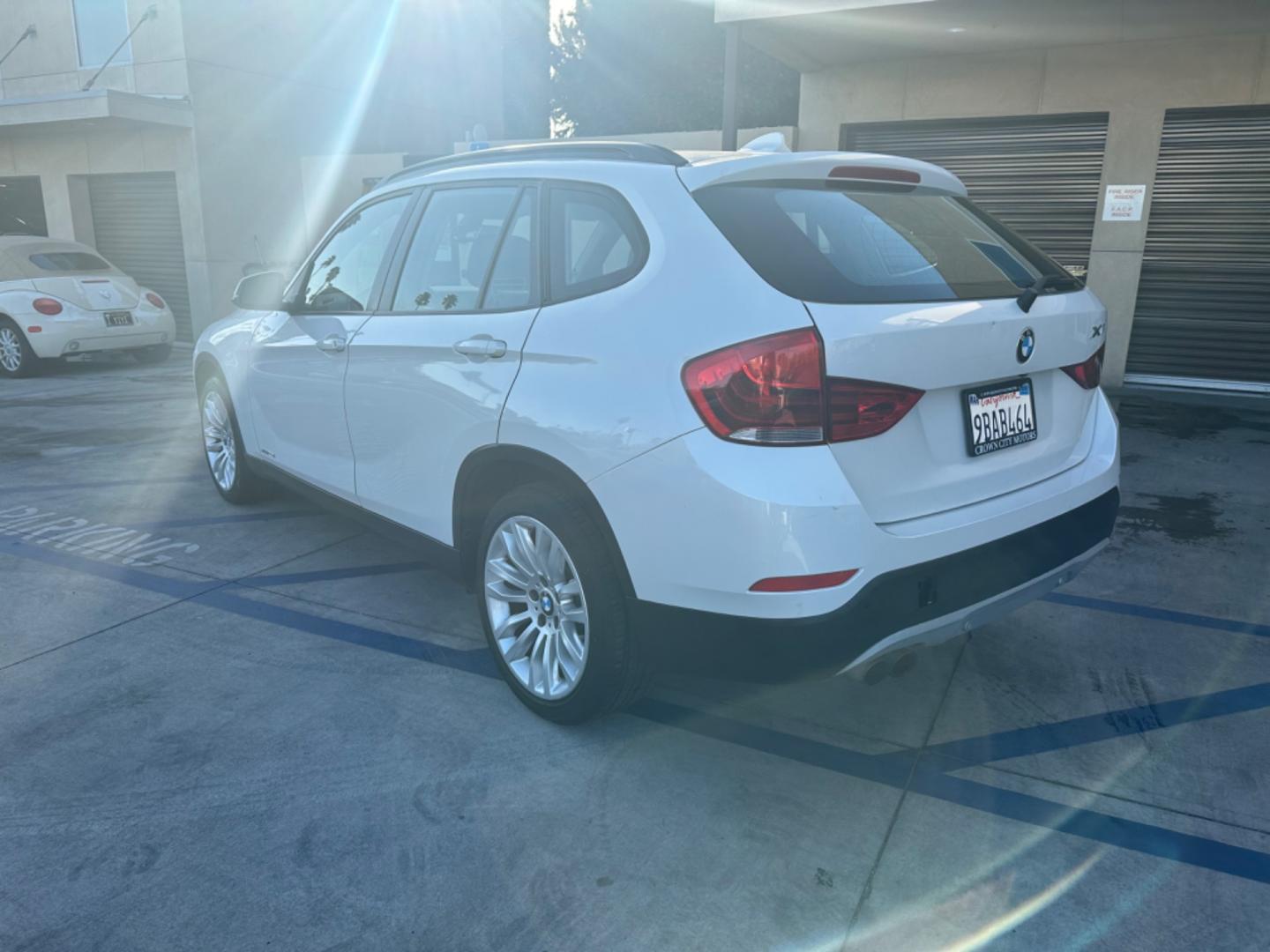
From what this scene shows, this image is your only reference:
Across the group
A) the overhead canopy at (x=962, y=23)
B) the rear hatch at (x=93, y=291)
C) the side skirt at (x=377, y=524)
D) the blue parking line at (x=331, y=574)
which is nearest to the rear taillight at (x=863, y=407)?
the side skirt at (x=377, y=524)

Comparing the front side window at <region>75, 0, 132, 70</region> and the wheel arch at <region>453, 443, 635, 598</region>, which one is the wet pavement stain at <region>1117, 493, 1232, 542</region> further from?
the front side window at <region>75, 0, 132, 70</region>

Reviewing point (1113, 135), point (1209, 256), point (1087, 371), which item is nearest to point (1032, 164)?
point (1113, 135)

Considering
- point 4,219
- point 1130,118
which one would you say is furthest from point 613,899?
point 4,219

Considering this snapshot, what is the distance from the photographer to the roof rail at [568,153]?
121 inches

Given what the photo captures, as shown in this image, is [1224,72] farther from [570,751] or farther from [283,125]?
[283,125]

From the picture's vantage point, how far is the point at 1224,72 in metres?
9.38

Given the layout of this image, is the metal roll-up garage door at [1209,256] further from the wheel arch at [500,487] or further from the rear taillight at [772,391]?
the rear taillight at [772,391]

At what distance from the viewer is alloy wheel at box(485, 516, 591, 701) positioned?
3.10 m

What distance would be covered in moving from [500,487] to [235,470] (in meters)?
Answer: 2.90

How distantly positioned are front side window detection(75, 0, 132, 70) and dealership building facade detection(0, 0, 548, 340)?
0.02 m

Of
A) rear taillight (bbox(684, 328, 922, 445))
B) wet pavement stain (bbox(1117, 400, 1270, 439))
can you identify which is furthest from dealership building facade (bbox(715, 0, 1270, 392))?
rear taillight (bbox(684, 328, 922, 445))

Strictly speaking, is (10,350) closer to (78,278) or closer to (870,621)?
(78,278)

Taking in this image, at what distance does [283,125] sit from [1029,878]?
1616 centimetres

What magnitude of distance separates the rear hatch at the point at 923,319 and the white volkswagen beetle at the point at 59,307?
35.9 ft
